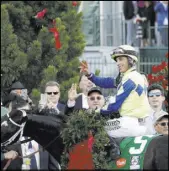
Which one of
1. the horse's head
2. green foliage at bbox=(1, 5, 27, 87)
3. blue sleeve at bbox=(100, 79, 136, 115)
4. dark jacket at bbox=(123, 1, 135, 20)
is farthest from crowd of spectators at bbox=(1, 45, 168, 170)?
dark jacket at bbox=(123, 1, 135, 20)

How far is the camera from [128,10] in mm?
21609

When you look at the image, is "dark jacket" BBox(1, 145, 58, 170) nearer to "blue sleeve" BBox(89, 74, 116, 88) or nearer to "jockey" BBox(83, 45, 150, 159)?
"blue sleeve" BBox(89, 74, 116, 88)

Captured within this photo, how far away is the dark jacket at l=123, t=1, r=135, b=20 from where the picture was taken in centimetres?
2148

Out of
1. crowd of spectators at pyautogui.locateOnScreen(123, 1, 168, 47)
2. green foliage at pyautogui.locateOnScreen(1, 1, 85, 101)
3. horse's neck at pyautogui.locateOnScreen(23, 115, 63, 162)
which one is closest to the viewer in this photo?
horse's neck at pyautogui.locateOnScreen(23, 115, 63, 162)

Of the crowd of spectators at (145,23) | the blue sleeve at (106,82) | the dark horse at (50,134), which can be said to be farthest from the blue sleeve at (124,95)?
the crowd of spectators at (145,23)

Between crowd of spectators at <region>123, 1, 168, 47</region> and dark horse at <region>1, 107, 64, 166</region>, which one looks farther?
crowd of spectators at <region>123, 1, 168, 47</region>

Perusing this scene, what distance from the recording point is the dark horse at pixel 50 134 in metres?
9.58

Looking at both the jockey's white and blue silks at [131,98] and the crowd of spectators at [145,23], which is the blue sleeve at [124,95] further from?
the crowd of spectators at [145,23]

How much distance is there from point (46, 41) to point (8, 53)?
1.05 metres

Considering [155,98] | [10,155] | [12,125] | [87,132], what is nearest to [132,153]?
[87,132]

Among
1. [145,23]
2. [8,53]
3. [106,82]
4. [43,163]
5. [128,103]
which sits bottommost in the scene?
[43,163]

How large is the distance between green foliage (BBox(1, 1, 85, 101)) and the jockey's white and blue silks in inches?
233

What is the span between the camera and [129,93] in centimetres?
1032

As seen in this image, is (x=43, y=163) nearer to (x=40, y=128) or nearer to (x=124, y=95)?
(x=40, y=128)
